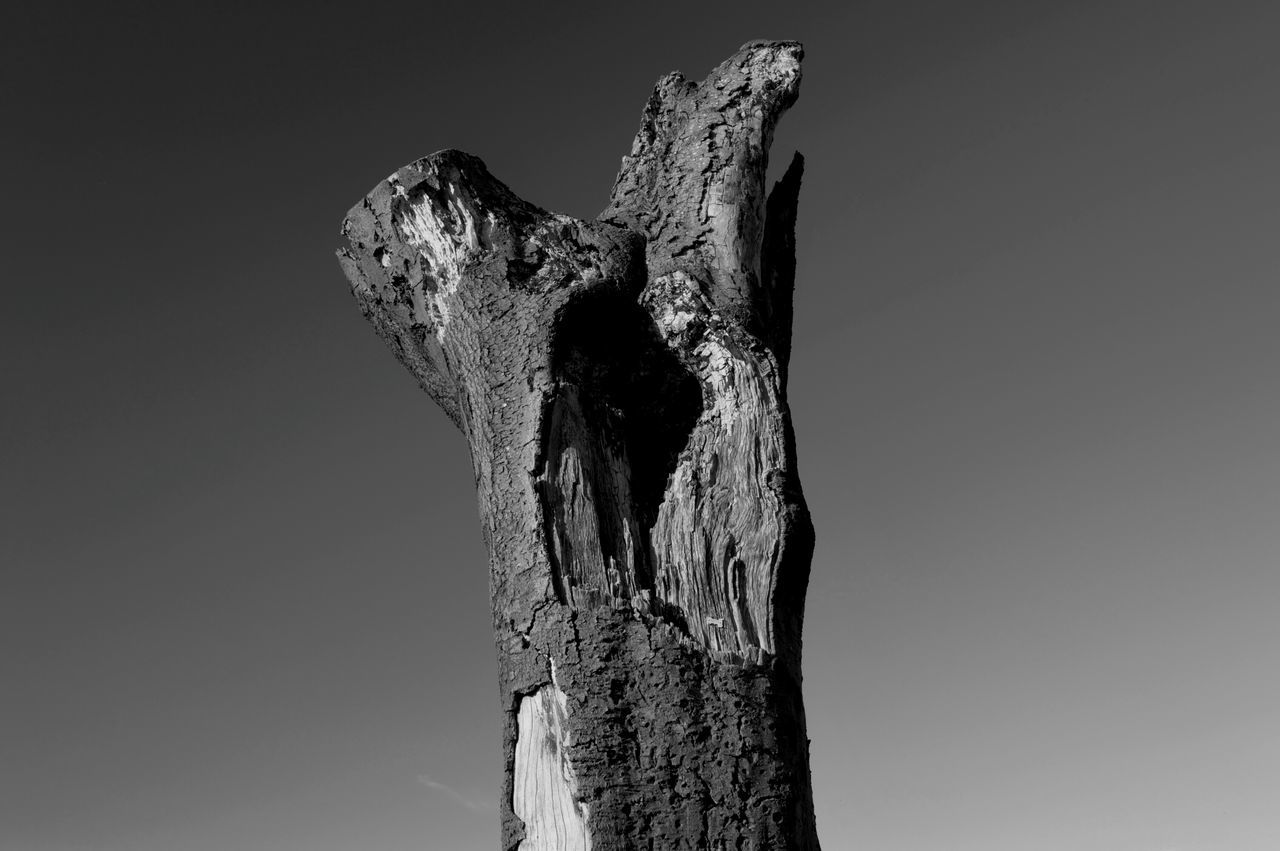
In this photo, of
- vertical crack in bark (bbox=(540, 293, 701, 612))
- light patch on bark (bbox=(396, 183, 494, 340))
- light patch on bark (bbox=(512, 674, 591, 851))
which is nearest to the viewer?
light patch on bark (bbox=(512, 674, 591, 851))

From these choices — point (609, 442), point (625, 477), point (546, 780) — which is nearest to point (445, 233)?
point (609, 442)

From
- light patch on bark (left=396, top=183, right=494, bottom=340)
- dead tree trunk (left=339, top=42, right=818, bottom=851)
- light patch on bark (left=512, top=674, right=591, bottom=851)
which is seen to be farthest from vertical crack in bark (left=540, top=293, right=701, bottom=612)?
light patch on bark (left=396, top=183, right=494, bottom=340)

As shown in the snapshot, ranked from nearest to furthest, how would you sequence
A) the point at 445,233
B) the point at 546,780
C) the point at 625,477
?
the point at 546,780, the point at 625,477, the point at 445,233

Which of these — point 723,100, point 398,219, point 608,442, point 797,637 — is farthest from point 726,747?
point 723,100

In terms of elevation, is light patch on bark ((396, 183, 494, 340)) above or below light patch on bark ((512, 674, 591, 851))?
above

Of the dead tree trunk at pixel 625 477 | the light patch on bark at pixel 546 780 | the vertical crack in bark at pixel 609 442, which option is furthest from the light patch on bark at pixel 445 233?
the light patch on bark at pixel 546 780

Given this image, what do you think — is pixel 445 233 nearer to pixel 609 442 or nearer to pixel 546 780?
pixel 609 442

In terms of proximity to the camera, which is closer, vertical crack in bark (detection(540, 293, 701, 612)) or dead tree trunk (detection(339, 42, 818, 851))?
dead tree trunk (detection(339, 42, 818, 851))

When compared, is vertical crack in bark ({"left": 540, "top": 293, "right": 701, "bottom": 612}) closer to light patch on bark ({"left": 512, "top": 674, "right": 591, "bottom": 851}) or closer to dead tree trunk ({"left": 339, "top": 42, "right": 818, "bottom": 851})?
dead tree trunk ({"left": 339, "top": 42, "right": 818, "bottom": 851})

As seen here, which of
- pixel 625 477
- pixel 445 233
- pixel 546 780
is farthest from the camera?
pixel 445 233

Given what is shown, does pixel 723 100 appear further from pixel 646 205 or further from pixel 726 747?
pixel 726 747

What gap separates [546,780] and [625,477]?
106 centimetres

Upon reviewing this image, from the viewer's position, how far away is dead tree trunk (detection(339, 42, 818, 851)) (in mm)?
3498

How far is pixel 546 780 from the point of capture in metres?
3.52
